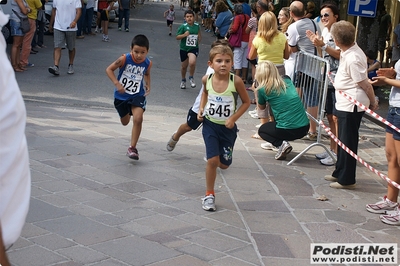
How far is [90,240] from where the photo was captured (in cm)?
473

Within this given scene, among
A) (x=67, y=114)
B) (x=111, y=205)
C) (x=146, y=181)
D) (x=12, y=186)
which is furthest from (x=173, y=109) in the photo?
(x=12, y=186)

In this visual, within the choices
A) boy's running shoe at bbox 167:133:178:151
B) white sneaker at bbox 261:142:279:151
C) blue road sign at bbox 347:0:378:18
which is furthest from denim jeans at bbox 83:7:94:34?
boy's running shoe at bbox 167:133:178:151

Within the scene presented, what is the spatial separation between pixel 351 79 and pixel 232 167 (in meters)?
1.80

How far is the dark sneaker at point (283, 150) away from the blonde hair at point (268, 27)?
182cm

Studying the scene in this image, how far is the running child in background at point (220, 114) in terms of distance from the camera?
229 inches

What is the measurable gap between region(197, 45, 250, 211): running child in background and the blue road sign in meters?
5.84

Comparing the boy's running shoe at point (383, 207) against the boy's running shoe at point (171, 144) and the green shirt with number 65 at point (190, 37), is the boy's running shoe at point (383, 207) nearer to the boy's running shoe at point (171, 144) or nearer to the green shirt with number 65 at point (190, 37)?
the boy's running shoe at point (171, 144)

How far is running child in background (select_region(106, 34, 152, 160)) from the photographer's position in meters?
7.29

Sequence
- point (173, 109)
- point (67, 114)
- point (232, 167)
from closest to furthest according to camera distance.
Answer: point (232, 167) < point (67, 114) < point (173, 109)

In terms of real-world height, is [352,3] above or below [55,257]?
above

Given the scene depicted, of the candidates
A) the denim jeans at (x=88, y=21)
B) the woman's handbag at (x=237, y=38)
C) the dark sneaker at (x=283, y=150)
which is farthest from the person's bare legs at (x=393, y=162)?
the denim jeans at (x=88, y=21)

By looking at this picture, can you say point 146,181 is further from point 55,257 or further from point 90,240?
point 55,257

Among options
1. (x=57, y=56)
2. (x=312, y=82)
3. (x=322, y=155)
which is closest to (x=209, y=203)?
(x=322, y=155)

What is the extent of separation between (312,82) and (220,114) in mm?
2993
